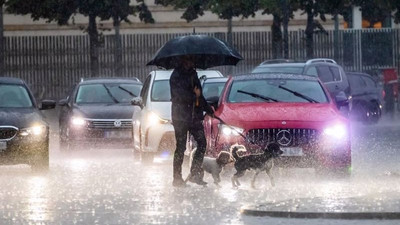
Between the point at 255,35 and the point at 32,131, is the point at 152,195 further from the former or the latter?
the point at 255,35

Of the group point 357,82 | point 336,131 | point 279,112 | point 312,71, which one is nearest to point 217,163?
point 279,112

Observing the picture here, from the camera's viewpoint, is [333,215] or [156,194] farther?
[156,194]

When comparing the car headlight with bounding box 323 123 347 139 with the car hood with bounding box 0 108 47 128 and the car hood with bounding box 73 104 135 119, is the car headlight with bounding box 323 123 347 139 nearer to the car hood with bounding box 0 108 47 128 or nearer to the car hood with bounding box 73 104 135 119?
the car hood with bounding box 0 108 47 128

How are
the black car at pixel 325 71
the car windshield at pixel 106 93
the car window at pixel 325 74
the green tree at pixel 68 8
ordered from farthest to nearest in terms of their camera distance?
the green tree at pixel 68 8 → the car window at pixel 325 74 → the black car at pixel 325 71 → the car windshield at pixel 106 93

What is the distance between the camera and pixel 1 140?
76.1 feet

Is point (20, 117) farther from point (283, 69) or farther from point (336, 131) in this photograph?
point (283, 69)

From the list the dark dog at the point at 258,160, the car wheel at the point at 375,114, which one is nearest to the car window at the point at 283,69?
the car wheel at the point at 375,114

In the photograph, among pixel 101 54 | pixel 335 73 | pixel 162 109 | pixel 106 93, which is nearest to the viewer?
pixel 162 109

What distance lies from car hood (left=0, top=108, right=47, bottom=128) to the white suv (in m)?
2.30

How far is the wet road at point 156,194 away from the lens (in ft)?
50.9

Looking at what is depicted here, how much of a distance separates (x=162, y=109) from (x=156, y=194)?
771cm

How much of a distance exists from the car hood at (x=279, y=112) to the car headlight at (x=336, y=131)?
16 centimetres

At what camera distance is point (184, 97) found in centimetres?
1998

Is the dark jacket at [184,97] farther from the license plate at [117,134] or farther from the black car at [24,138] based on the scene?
the license plate at [117,134]
